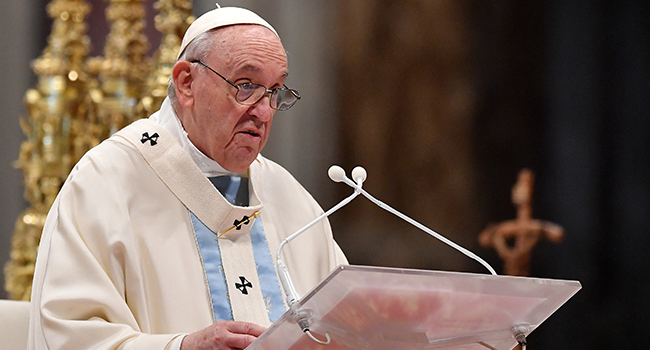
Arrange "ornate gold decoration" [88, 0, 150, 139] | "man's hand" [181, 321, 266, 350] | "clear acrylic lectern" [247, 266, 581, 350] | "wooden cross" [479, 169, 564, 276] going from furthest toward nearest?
1. "wooden cross" [479, 169, 564, 276]
2. "ornate gold decoration" [88, 0, 150, 139]
3. "man's hand" [181, 321, 266, 350]
4. "clear acrylic lectern" [247, 266, 581, 350]

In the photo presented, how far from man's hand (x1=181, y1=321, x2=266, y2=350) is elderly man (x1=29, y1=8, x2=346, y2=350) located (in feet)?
0.41

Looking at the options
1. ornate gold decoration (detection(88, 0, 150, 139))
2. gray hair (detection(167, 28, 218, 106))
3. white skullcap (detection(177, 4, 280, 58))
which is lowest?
gray hair (detection(167, 28, 218, 106))

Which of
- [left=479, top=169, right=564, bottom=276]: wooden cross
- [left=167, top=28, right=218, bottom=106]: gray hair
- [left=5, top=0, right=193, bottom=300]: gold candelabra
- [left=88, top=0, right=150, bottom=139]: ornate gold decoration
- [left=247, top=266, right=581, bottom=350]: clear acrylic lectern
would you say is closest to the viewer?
[left=247, top=266, right=581, bottom=350]: clear acrylic lectern

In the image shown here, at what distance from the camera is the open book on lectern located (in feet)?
5.61

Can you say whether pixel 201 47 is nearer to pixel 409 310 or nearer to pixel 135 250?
pixel 135 250

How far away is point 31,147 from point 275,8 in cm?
271

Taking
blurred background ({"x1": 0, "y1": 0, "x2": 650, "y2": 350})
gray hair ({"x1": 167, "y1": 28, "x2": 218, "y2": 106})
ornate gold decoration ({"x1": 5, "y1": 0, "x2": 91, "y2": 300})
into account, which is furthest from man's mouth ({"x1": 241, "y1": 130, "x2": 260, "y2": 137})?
blurred background ({"x1": 0, "y1": 0, "x2": 650, "y2": 350})

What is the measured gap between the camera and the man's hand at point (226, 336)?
2.02m

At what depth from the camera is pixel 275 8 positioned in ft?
21.9

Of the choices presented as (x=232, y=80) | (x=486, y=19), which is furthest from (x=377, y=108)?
(x=232, y=80)

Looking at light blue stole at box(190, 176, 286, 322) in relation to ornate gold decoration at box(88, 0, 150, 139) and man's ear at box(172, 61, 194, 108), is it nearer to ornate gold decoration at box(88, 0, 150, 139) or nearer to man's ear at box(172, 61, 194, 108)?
man's ear at box(172, 61, 194, 108)

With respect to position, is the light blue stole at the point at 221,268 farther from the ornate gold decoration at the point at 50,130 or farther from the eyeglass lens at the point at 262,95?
the ornate gold decoration at the point at 50,130

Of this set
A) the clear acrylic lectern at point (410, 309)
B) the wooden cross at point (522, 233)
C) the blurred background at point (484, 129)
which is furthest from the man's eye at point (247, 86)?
the wooden cross at point (522, 233)

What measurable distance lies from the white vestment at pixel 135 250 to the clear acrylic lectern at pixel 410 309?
0.54 m
